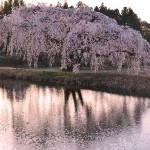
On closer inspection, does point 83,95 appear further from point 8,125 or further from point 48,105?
point 8,125

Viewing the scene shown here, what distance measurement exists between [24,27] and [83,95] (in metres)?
11.1

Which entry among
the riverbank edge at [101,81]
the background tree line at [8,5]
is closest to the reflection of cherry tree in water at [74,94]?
the riverbank edge at [101,81]

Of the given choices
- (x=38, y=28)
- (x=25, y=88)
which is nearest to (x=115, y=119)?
(x=25, y=88)

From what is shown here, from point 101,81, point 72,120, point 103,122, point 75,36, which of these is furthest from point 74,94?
point 103,122

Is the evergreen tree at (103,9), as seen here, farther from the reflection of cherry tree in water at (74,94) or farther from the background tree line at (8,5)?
the reflection of cherry tree in water at (74,94)

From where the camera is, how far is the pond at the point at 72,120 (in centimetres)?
1839

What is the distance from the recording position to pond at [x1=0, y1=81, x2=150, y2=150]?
18.4m

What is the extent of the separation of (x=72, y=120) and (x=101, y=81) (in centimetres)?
1676

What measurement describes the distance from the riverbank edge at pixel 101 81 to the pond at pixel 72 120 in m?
3.12

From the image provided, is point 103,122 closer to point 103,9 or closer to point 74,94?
point 74,94

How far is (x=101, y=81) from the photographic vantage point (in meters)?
39.9

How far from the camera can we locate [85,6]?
43906mm

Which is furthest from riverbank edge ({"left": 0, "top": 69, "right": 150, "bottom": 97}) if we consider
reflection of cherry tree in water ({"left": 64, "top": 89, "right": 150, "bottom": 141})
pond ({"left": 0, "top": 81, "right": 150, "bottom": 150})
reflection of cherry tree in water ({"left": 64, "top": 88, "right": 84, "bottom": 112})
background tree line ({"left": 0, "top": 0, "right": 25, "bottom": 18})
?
background tree line ({"left": 0, "top": 0, "right": 25, "bottom": 18})

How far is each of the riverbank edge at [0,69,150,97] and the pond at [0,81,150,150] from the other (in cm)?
312
